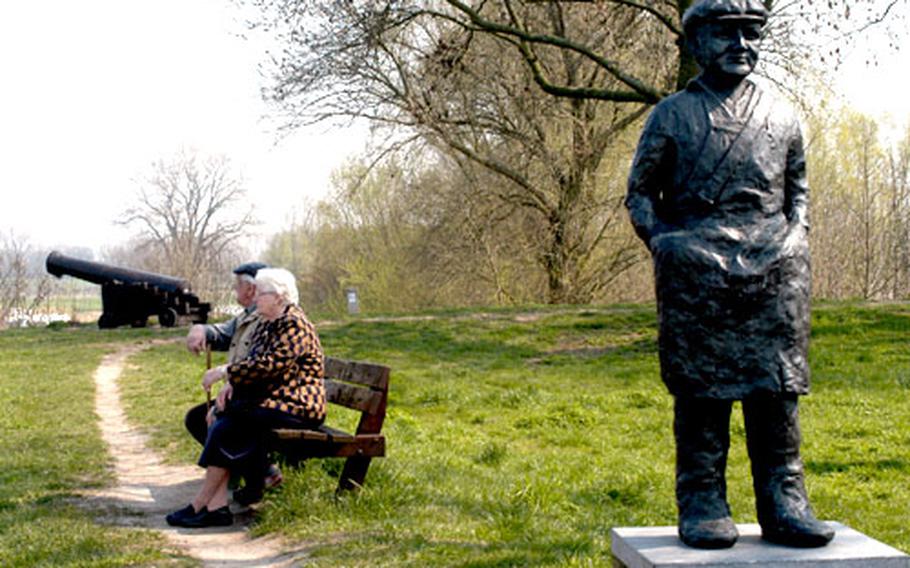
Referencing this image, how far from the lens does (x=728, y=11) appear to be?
444 cm

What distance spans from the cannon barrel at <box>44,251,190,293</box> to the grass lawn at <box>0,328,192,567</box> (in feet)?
21.9

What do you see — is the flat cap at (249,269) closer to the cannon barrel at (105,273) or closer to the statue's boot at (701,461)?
the statue's boot at (701,461)

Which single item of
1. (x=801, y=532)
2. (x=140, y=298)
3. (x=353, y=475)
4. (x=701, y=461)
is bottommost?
(x=353, y=475)

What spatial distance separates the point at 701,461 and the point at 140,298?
21.4 m

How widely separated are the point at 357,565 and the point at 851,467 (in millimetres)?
5350

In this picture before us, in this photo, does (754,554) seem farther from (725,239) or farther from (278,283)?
(278,283)

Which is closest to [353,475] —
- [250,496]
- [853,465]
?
[250,496]

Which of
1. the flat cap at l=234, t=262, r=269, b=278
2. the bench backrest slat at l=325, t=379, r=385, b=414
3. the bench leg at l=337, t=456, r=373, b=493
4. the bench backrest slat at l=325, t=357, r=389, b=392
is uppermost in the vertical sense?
the flat cap at l=234, t=262, r=269, b=278

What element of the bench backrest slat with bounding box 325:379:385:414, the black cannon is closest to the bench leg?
the bench backrest slat with bounding box 325:379:385:414

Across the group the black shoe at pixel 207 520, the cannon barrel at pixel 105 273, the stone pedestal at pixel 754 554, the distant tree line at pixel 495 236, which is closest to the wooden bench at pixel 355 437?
the black shoe at pixel 207 520

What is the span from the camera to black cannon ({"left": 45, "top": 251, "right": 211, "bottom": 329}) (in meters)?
24.2

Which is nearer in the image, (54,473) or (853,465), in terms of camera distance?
(54,473)

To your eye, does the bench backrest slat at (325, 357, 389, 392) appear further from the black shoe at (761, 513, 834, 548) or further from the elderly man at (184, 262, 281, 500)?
the black shoe at (761, 513, 834, 548)

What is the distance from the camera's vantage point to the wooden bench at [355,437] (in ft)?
21.7
